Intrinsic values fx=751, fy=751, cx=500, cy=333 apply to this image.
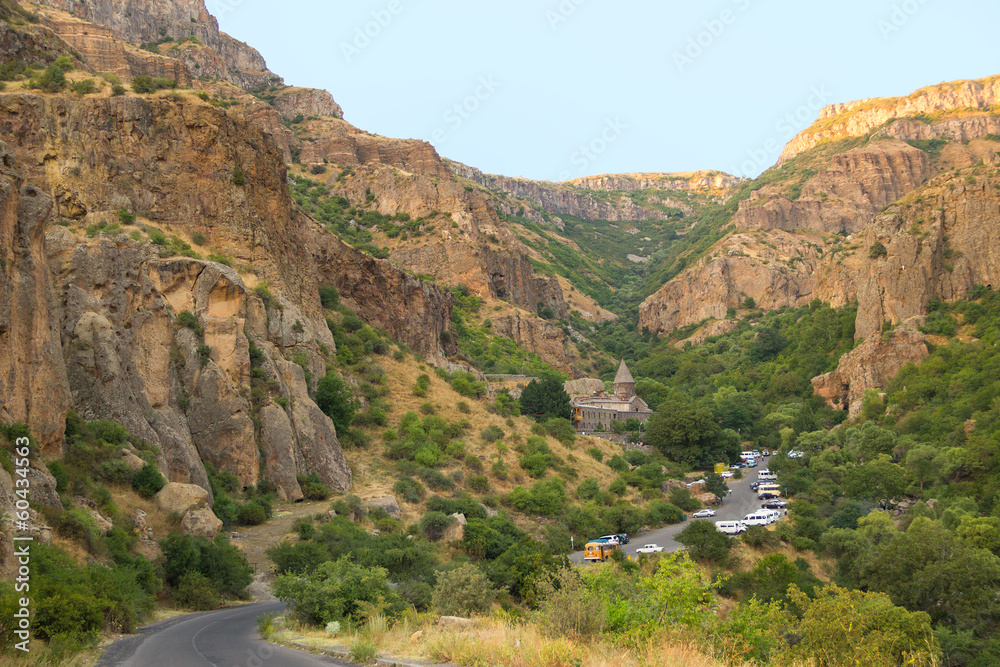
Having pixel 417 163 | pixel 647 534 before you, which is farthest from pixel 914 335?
pixel 417 163

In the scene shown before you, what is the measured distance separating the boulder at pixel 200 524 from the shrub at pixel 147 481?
4.20ft

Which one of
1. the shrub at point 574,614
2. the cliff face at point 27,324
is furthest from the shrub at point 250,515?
the shrub at point 574,614

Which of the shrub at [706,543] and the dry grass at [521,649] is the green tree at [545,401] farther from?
the dry grass at [521,649]

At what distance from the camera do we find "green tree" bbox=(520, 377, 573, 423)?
6512cm

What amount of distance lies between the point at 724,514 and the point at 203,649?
45355 mm

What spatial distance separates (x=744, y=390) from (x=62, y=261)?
8662 cm

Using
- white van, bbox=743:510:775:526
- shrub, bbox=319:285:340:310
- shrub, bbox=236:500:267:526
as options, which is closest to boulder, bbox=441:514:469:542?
shrub, bbox=236:500:267:526

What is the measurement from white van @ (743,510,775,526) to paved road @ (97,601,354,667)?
119 ft

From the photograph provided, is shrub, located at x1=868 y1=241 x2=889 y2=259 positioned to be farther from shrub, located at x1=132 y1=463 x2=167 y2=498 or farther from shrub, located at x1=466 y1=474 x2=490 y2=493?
shrub, located at x1=132 y1=463 x2=167 y2=498

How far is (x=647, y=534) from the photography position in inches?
1823

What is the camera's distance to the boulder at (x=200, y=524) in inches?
867

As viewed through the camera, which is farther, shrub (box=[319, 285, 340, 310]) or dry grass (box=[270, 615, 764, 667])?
shrub (box=[319, 285, 340, 310])

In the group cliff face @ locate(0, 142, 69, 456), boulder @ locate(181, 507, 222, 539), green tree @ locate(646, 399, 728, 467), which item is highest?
cliff face @ locate(0, 142, 69, 456)

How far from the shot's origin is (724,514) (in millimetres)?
52250
